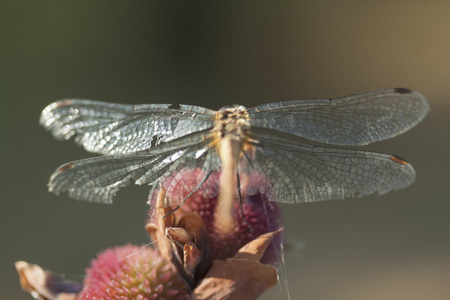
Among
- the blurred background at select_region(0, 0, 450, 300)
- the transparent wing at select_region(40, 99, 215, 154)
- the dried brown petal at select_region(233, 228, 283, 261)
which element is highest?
the blurred background at select_region(0, 0, 450, 300)

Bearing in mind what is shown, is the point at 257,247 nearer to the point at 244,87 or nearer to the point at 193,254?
the point at 193,254

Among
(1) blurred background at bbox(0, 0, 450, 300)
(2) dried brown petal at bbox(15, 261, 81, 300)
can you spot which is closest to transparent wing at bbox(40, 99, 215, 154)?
(2) dried brown petal at bbox(15, 261, 81, 300)

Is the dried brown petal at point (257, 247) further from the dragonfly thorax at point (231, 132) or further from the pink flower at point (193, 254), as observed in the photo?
the dragonfly thorax at point (231, 132)

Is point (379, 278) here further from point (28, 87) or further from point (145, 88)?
point (28, 87)

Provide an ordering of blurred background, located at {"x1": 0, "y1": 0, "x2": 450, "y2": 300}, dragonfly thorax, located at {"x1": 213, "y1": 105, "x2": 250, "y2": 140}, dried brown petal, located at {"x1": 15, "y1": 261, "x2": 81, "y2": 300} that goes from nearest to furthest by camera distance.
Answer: dragonfly thorax, located at {"x1": 213, "y1": 105, "x2": 250, "y2": 140}, dried brown petal, located at {"x1": 15, "y1": 261, "x2": 81, "y2": 300}, blurred background, located at {"x1": 0, "y1": 0, "x2": 450, "y2": 300}

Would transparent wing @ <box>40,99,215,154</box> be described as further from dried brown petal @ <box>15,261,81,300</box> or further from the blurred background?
the blurred background

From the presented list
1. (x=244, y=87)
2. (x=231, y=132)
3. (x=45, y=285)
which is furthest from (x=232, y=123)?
(x=244, y=87)

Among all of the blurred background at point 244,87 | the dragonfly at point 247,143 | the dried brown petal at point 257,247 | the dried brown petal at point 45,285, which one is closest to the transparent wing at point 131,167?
the dragonfly at point 247,143
